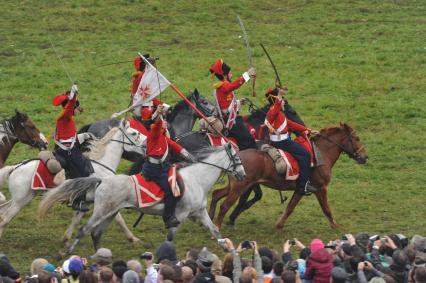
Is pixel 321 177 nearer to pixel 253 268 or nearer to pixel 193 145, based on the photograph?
pixel 193 145

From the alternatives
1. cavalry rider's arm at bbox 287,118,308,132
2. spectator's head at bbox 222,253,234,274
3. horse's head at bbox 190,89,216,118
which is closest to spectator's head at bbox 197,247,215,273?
spectator's head at bbox 222,253,234,274

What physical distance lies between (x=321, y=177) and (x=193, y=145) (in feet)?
7.86

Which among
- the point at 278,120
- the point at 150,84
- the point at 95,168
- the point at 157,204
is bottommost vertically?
the point at 157,204

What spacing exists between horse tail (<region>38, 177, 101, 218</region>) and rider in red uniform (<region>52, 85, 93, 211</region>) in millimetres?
904

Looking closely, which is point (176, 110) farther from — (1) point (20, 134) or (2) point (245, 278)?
(2) point (245, 278)

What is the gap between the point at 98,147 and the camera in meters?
21.9

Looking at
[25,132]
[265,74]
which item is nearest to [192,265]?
[25,132]

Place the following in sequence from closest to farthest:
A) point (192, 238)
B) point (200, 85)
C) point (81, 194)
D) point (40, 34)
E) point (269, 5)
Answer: point (81, 194)
point (192, 238)
point (200, 85)
point (40, 34)
point (269, 5)

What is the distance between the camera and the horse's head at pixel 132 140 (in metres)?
22.1

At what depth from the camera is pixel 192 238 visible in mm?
21906

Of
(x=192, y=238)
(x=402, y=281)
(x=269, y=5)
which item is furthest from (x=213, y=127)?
(x=269, y=5)

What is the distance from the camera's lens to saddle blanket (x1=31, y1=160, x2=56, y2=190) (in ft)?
68.0

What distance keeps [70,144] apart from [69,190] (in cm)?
153

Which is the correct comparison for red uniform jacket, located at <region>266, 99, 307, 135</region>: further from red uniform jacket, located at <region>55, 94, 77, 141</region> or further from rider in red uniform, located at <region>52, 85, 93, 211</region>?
red uniform jacket, located at <region>55, 94, 77, 141</region>
